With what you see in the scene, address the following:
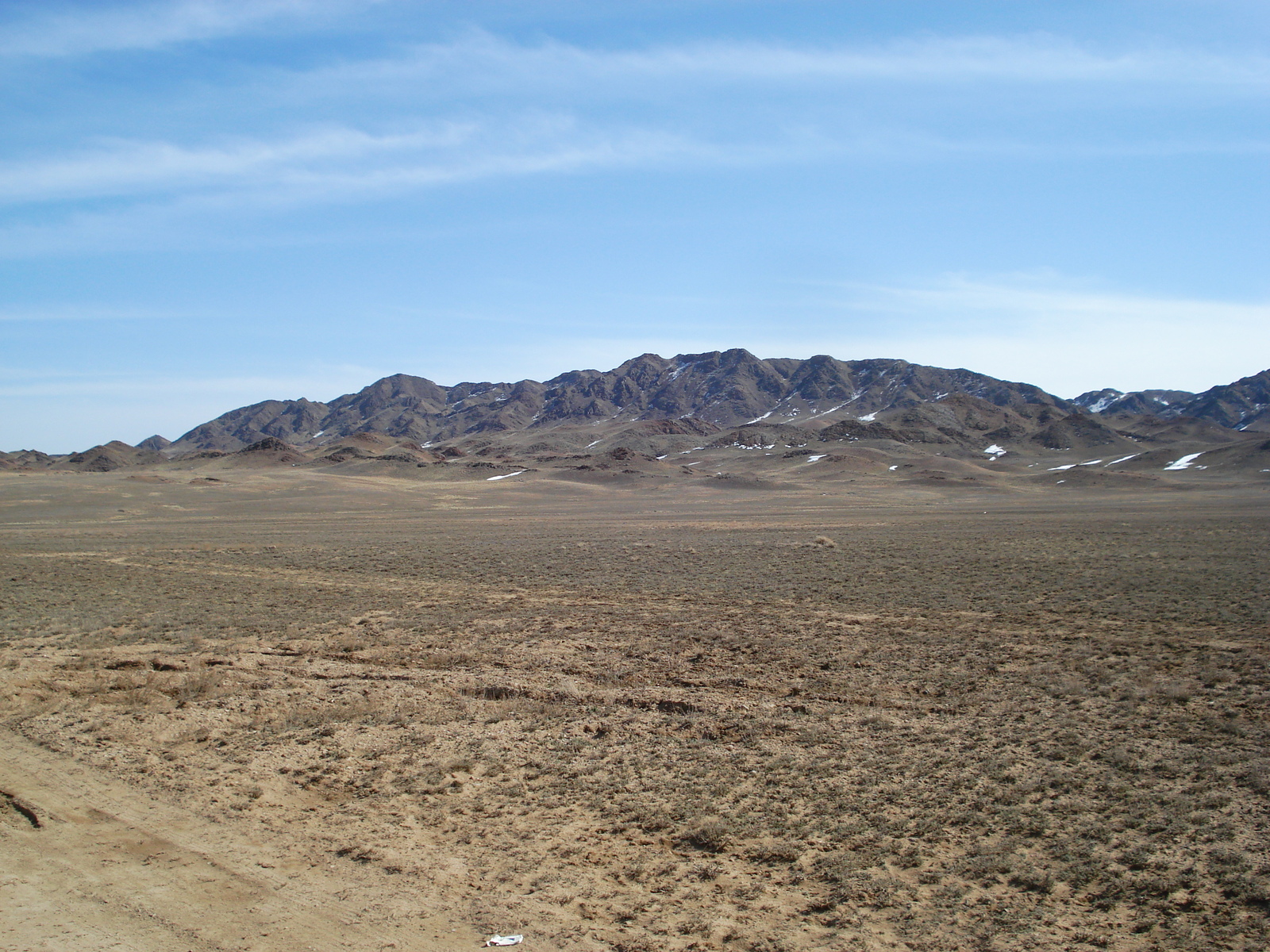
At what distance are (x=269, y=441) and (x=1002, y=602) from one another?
14653 centimetres

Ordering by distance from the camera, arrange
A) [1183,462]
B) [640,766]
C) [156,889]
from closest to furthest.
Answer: [156,889] → [640,766] → [1183,462]

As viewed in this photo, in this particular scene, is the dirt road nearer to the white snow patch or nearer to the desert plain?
the desert plain

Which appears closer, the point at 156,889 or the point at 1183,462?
the point at 156,889

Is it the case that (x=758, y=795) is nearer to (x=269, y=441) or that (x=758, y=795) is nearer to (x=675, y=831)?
(x=675, y=831)

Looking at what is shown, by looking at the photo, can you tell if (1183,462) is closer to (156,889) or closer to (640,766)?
(640,766)

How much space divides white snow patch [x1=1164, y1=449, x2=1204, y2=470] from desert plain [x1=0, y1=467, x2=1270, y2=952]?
98.7 metres

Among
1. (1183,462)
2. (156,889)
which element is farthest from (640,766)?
(1183,462)

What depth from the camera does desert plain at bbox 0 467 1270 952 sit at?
6.01 metres

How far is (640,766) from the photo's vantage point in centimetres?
905

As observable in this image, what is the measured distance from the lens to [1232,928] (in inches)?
227

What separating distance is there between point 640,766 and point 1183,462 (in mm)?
124409

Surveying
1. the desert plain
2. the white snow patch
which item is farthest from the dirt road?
the white snow patch

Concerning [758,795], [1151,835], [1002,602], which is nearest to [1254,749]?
[1151,835]

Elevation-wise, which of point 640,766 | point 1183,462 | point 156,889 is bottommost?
point 640,766
